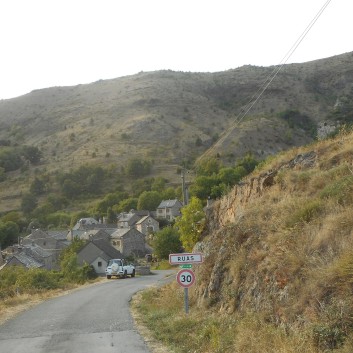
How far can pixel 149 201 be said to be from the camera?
4434 inches

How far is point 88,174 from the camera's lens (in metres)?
128

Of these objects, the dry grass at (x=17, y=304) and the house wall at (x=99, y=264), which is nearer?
the dry grass at (x=17, y=304)

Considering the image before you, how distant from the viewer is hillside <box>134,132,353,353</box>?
24.3ft

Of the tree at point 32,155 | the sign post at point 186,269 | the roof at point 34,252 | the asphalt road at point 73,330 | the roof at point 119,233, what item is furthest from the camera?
the tree at point 32,155

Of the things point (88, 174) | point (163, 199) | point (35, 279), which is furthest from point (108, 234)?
point (35, 279)

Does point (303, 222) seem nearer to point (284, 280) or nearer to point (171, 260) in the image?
point (284, 280)

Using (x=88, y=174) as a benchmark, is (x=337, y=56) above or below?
above

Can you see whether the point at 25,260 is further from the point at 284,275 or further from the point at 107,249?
the point at 284,275

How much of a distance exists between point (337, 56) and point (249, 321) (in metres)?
194

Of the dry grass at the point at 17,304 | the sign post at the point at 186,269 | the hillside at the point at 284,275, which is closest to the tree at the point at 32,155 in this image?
the dry grass at the point at 17,304

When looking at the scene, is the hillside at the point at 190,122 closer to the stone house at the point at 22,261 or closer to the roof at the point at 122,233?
the roof at the point at 122,233

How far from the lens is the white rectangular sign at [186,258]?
1299cm

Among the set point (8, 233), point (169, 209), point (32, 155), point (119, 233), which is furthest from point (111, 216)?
point (32, 155)

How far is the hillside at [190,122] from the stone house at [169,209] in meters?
14.7
